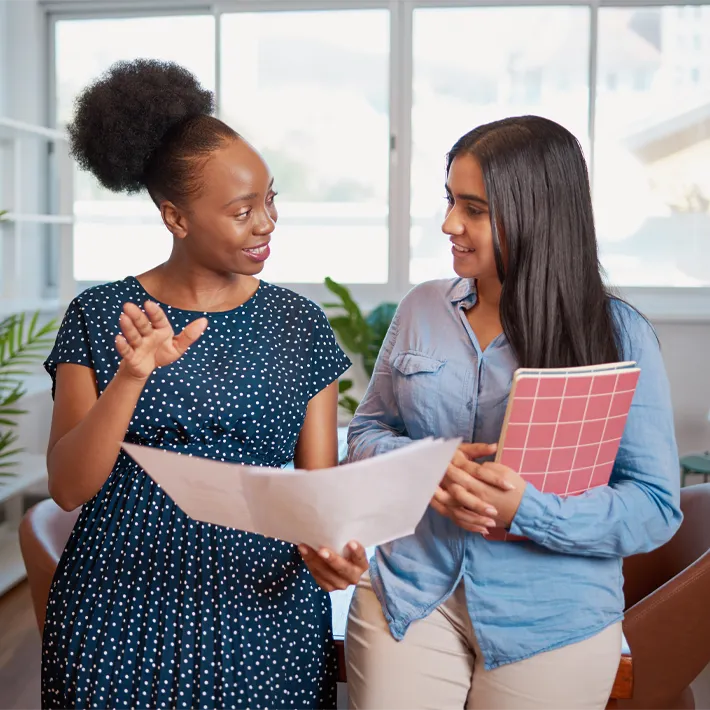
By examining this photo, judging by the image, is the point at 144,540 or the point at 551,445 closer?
the point at 551,445

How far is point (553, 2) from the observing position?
14.9 ft

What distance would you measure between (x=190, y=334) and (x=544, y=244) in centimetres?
56

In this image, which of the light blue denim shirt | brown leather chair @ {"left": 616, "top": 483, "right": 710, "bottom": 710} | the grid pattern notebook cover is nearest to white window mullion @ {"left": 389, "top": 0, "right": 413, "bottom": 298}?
brown leather chair @ {"left": 616, "top": 483, "right": 710, "bottom": 710}

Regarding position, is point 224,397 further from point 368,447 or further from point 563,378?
point 563,378

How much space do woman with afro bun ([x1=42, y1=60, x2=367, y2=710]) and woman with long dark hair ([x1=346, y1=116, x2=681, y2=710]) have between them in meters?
0.12

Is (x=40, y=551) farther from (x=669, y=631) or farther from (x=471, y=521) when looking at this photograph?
(x=669, y=631)

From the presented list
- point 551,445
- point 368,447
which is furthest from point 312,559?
point 551,445

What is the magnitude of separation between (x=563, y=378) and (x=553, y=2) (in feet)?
12.6

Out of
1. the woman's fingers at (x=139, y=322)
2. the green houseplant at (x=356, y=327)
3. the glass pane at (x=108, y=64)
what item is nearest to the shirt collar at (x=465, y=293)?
the woman's fingers at (x=139, y=322)

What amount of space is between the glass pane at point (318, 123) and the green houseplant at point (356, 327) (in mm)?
333

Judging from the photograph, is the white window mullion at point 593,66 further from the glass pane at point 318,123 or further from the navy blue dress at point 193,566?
the navy blue dress at point 193,566

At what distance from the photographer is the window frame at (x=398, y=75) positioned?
460cm

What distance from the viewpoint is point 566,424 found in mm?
1259

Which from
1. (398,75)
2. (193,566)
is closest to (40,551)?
(193,566)
